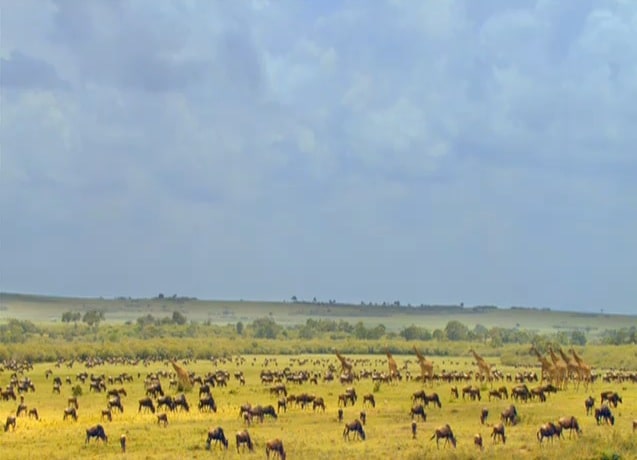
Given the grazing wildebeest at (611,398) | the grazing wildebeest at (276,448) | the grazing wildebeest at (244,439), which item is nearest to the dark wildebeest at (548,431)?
the grazing wildebeest at (276,448)

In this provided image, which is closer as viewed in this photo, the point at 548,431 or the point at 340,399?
the point at 548,431

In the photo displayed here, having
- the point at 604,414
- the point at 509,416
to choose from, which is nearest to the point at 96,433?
the point at 509,416

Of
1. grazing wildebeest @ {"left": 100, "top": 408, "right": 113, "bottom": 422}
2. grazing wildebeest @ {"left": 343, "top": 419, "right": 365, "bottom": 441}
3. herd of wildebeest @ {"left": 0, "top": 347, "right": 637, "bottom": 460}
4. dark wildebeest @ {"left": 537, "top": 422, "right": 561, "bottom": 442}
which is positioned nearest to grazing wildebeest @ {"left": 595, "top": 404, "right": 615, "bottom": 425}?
herd of wildebeest @ {"left": 0, "top": 347, "right": 637, "bottom": 460}

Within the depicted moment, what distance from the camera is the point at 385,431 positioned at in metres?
36.4

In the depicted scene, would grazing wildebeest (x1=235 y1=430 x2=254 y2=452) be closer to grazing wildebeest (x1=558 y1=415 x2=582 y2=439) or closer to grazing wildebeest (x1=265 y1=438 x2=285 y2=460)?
grazing wildebeest (x1=265 y1=438 x2=285 y2=460)

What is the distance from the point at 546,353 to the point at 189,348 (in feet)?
154

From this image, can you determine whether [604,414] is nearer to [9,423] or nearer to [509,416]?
[509,416]

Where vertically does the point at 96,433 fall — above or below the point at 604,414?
below

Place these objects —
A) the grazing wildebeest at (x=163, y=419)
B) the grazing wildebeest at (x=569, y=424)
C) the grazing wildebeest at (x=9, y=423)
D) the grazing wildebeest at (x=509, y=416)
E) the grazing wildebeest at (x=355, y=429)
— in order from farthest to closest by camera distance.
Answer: the grazing wildebeest at (x=163, y=419), the grazing wildebeest at (x=509, y=416), the grazing wildebeest at (x=9, y=423), the grazing wildebeest at (x=355, y=429), the grazing wildebeest at (x=569, y=424)

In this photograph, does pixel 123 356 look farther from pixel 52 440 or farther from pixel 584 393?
pixel 52 440

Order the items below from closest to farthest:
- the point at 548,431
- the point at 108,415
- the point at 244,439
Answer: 1. the point at 244,439
2. the point at 548,431
3. the point at 108,415

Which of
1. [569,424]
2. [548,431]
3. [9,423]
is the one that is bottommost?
[9,423]

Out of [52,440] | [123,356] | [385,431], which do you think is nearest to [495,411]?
[385,431]

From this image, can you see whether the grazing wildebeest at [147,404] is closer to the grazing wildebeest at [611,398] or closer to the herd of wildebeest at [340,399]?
the herd of wildebeest at [340,399]
